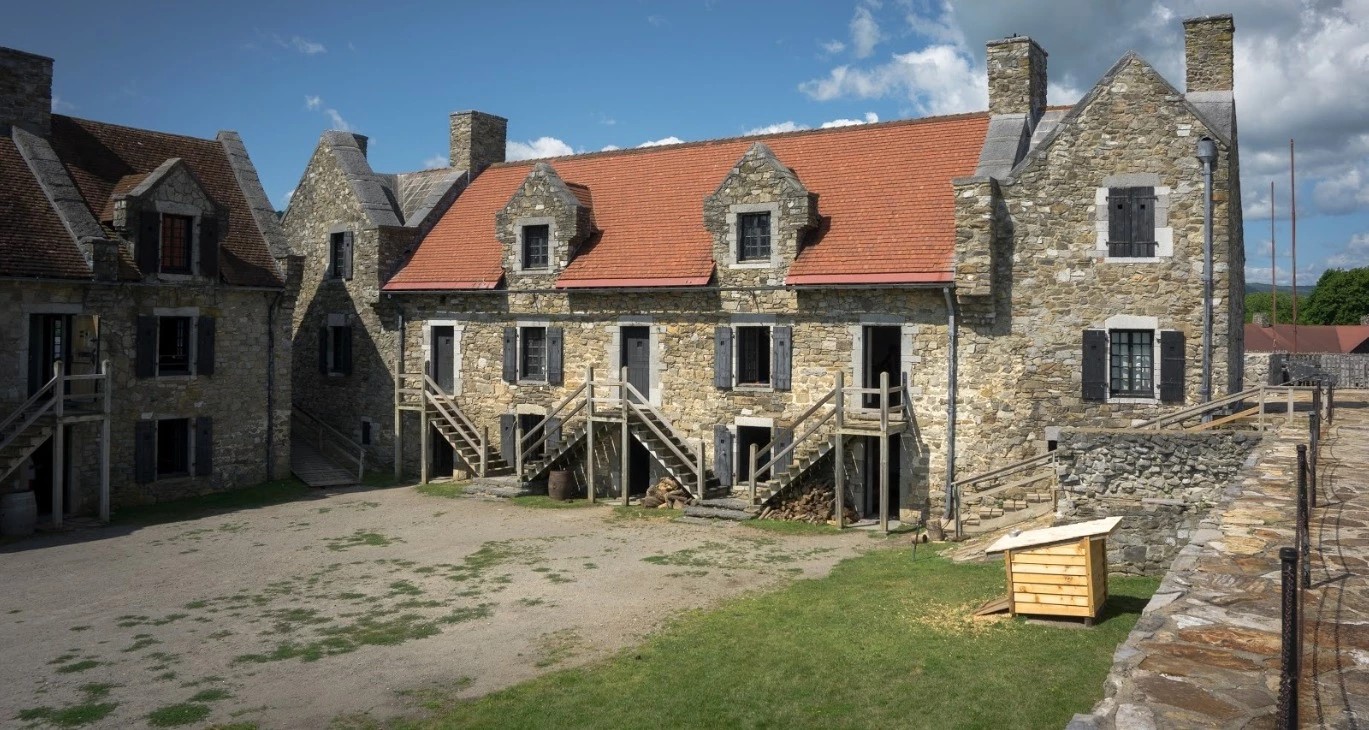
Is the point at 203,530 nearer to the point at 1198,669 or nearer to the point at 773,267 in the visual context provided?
the point at 773,267

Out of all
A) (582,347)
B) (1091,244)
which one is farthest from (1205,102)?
(582,347)

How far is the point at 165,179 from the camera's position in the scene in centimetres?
2322

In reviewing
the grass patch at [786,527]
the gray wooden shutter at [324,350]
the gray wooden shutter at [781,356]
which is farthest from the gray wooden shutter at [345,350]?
the grass patch at [786,527]

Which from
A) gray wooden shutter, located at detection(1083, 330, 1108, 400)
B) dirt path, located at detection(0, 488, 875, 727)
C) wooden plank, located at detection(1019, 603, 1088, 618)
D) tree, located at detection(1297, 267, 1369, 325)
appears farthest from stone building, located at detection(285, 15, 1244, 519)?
tree, located at detection(1297, 267, 1369, 325)

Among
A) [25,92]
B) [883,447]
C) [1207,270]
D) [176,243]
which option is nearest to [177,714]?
[883,447]

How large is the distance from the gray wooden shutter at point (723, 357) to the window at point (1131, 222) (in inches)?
318

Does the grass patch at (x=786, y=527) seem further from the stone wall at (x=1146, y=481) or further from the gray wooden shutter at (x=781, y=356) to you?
the stone wall at (x=1146, y=481)

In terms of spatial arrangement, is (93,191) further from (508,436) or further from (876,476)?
(876,476)

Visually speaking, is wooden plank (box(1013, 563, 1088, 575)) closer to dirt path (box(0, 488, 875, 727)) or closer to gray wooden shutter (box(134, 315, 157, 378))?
dirt path (box(0, 488, 875, 727))

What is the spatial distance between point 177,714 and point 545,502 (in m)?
13.6

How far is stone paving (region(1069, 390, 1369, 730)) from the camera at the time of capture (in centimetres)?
559

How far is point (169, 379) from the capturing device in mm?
23422

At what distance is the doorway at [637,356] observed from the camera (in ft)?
78.4

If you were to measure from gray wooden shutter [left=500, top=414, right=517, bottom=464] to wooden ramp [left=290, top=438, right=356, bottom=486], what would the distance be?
419 centimetres
